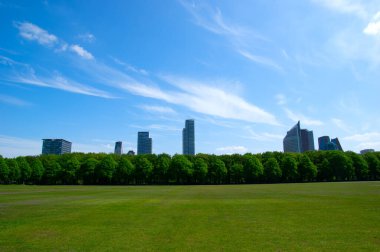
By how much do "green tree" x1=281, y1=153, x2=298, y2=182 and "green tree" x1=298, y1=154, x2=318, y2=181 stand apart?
146 inches

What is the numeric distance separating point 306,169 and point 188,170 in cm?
5393

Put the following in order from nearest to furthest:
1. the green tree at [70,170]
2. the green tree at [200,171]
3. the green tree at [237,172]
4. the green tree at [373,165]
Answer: the green tree at [70,170], the green tree at [200,171], the green tree at [237,172], the green tree at [373,165]

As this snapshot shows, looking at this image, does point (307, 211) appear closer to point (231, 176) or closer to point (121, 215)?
point (121, 215)

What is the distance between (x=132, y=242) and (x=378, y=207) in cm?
2204

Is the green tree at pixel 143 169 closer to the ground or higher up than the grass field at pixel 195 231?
higher up

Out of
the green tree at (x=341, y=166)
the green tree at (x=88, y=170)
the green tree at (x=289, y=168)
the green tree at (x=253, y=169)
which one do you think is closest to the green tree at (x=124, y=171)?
the green tree at (x=88, y=170)

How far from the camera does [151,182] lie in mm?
141625

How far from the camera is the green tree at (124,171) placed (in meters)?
132

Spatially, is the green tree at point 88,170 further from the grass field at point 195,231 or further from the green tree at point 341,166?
the grass field at point 195,231

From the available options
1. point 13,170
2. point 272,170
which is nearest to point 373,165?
point 272,170

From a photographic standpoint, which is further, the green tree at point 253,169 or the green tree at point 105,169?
the green tree at point 253,169

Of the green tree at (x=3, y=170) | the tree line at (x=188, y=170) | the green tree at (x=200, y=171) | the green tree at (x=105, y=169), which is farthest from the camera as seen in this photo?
the green tree at (x=200, y=171)

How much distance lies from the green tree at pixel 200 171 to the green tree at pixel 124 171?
28832mm

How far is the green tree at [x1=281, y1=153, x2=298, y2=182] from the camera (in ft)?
438
